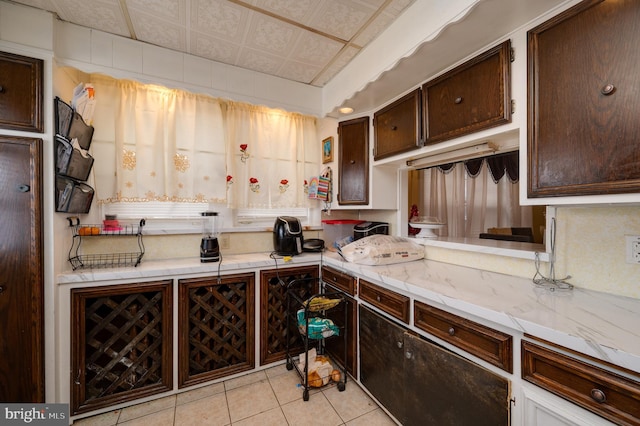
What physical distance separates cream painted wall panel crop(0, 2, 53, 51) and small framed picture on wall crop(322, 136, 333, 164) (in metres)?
1.92

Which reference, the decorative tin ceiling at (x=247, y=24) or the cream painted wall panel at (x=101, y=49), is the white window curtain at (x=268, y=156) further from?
the cream painted wall panel at (x=101, y=49)

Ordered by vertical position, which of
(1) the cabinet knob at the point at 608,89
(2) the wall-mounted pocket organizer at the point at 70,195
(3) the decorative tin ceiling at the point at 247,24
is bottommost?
(2) the wall-mounted pocket organizer at the point at 70,195

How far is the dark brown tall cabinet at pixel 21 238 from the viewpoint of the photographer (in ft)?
4.44

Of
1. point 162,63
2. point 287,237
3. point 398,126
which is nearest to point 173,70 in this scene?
point 162,63

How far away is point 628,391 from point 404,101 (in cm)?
172

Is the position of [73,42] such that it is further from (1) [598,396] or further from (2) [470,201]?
(2) [470,201]

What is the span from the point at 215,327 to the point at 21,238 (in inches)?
46.7

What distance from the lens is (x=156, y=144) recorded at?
1.98m

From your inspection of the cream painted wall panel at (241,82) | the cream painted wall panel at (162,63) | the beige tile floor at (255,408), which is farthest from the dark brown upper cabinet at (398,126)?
the beige tile floor at (255,408)

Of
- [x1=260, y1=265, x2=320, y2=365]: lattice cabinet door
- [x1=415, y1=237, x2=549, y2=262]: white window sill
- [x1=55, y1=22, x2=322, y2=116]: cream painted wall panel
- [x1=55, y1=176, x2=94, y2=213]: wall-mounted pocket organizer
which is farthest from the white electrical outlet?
[x1=55, y1=176, x2=94, y2=213]: wall-mounted pocket organizer

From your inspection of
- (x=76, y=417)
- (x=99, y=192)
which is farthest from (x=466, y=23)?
(x=76, y=417)

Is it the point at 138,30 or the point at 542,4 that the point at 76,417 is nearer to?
the point at 138,30

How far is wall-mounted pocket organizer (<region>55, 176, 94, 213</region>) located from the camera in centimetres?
149

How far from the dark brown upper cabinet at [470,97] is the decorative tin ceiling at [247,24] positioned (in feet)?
1.61
